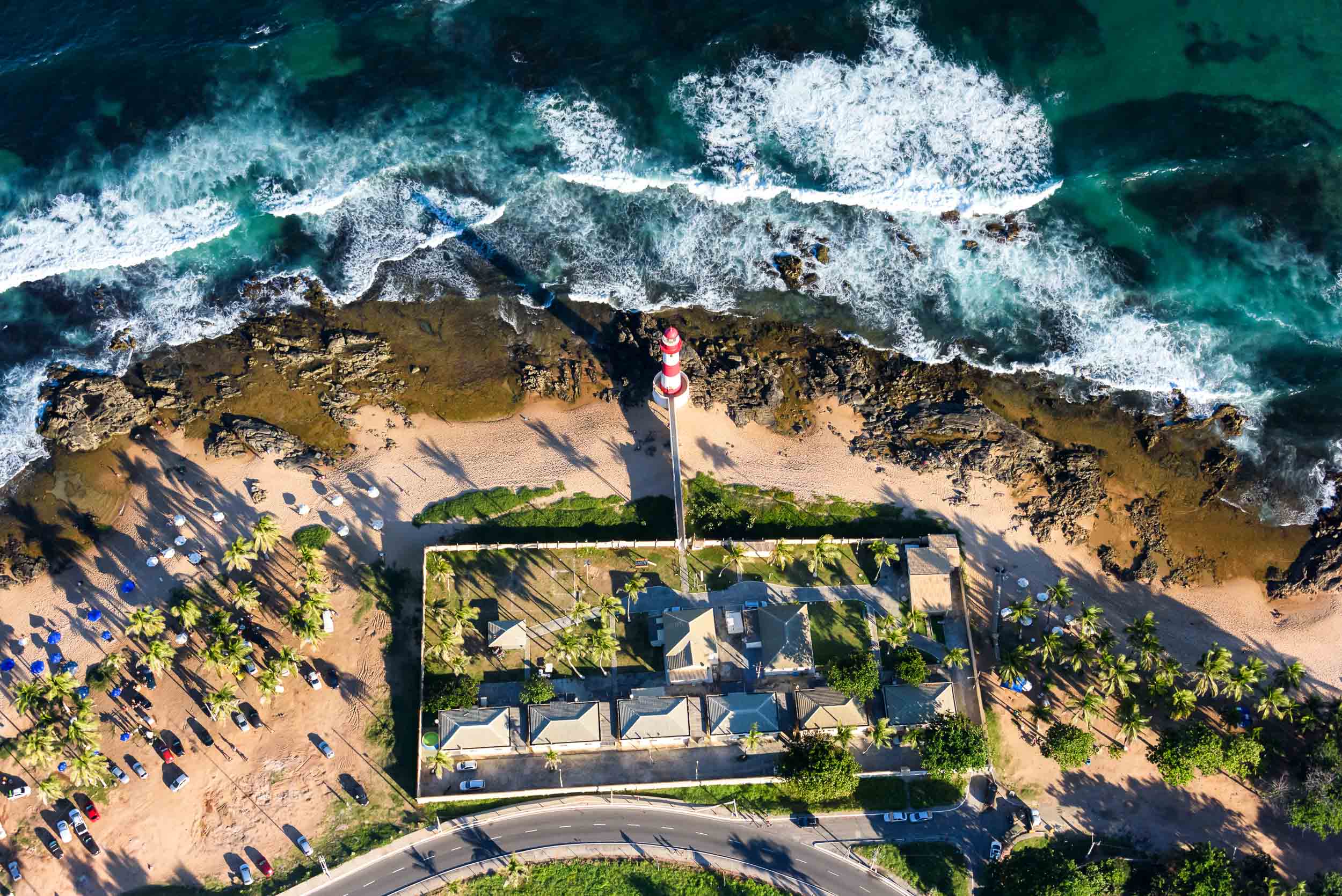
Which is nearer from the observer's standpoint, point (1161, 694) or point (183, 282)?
point (1161, 694)

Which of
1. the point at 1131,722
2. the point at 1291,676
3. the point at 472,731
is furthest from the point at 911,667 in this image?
the point at 472,731

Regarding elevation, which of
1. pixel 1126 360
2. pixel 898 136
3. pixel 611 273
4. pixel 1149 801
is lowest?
pixel 1149 801

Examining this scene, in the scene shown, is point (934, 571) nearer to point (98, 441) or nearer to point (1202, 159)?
point (1202, 159)

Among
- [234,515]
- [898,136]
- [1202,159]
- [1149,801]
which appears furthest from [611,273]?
[1149,801]

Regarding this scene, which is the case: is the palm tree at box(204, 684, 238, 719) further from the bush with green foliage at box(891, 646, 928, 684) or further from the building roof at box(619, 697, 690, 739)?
the bush with green foliage at box(891, 646, 928, 684)

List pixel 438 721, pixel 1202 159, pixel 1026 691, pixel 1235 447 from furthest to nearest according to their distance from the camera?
1. pixel 1202 159
2. pixel 1235 447
3. pixel 1026 691
4. pixel 438 721

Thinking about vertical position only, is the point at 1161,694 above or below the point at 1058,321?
below

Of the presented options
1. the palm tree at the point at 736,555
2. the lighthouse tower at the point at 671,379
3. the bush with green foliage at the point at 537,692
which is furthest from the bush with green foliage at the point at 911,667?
the lighthouse tower at the point at 671,379
